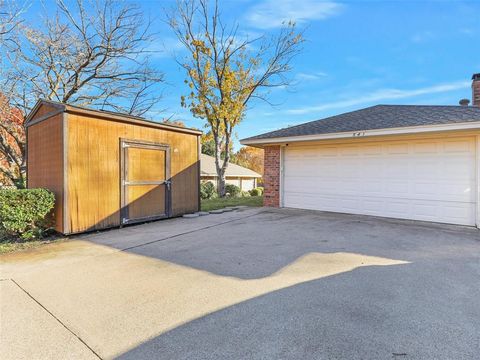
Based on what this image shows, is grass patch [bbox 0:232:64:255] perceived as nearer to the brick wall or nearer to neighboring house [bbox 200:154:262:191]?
the brick wall

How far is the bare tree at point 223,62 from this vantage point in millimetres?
15641

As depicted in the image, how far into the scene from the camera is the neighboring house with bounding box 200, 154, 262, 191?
72.8 feet

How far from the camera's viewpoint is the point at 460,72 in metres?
13.6

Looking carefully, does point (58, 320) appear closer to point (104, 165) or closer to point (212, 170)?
point (104, 165)

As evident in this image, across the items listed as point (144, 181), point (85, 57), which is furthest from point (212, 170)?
point (144, 181)

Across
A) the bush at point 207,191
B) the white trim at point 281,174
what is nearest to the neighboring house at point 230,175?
the bush at point 207,191

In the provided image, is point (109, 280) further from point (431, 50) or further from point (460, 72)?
point (460, 72)

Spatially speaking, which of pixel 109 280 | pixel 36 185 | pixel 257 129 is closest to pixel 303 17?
pixel 257 129

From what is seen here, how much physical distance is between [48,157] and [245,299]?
5964mm

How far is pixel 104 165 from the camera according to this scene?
255 inches

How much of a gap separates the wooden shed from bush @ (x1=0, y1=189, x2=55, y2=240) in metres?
0.26

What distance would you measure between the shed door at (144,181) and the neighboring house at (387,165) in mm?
3617

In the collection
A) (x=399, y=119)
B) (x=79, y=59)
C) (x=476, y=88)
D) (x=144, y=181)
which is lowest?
(x=144, y=181)

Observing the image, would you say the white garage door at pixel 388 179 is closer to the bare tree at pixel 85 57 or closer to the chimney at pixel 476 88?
the chimney at pixel 476 88
